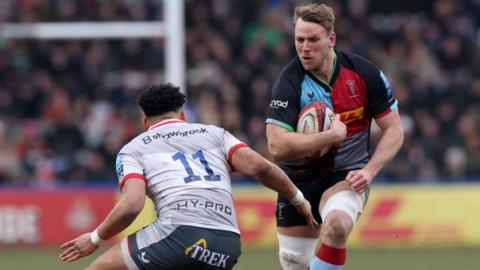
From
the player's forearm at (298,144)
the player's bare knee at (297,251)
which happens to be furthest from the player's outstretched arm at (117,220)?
the player's bare knee at (297,251)

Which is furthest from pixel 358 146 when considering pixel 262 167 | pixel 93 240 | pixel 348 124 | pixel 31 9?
pixel 31 9

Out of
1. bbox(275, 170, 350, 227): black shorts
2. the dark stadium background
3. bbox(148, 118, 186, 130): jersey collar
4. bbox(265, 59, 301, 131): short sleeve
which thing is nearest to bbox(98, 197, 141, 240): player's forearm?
bbox(148, 118, 186, 130): jersey collar

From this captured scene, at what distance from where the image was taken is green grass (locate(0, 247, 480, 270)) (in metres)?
13.1

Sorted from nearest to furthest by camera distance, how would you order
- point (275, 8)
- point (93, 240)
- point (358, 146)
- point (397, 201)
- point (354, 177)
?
point (93, 240) < point (354, 177) < point (358, 146) < point (397, 201) < point (275, 8)

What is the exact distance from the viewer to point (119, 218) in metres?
6.99

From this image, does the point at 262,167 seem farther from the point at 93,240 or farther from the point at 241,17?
the point at 241,17

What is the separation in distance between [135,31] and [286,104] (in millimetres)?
9277

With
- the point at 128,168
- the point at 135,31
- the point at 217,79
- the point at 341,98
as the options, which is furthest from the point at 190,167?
the point at 217,79

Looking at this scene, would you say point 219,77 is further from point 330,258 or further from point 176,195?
point 176,195

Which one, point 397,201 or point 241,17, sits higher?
point 241,17

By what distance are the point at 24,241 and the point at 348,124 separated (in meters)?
8.93

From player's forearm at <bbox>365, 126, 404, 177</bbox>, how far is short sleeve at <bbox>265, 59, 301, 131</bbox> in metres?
0.63

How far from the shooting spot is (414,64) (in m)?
19.1

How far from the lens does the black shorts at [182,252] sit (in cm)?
704
